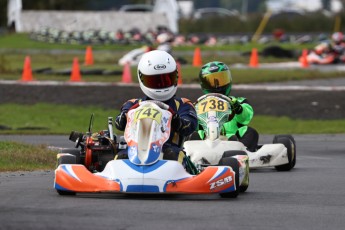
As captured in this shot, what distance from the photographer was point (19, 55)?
42812mm

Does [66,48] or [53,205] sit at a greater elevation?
[53,205]

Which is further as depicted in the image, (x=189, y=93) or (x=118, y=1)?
(x=118, y=1)

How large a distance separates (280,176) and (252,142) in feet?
3.28

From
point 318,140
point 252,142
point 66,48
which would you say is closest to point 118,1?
point 66,48

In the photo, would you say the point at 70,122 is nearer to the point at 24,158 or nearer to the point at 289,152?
the point at 24,158

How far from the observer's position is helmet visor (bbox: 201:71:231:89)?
44.2 feet

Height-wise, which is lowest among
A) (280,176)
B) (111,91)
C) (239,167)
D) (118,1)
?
(118,1)

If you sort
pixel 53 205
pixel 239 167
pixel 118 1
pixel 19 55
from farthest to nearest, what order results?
pixel 118 1 < pixel 19 55 < pixel 239 167 < pixel 53 205

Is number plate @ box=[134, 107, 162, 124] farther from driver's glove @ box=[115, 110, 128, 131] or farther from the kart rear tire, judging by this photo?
the kart rear tire

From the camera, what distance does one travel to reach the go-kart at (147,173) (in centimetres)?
925

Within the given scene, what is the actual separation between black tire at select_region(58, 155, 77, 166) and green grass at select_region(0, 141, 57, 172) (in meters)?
2.45

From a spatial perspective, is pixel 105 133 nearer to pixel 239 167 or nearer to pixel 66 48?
pixel 239 167

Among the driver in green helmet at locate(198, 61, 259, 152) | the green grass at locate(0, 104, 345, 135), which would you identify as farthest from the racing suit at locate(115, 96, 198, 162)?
the green grass at locate(0, 104, 345, 135)

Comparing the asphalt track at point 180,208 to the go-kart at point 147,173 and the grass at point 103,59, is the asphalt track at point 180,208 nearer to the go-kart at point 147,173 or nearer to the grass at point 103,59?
the go-kart at point 147,173
